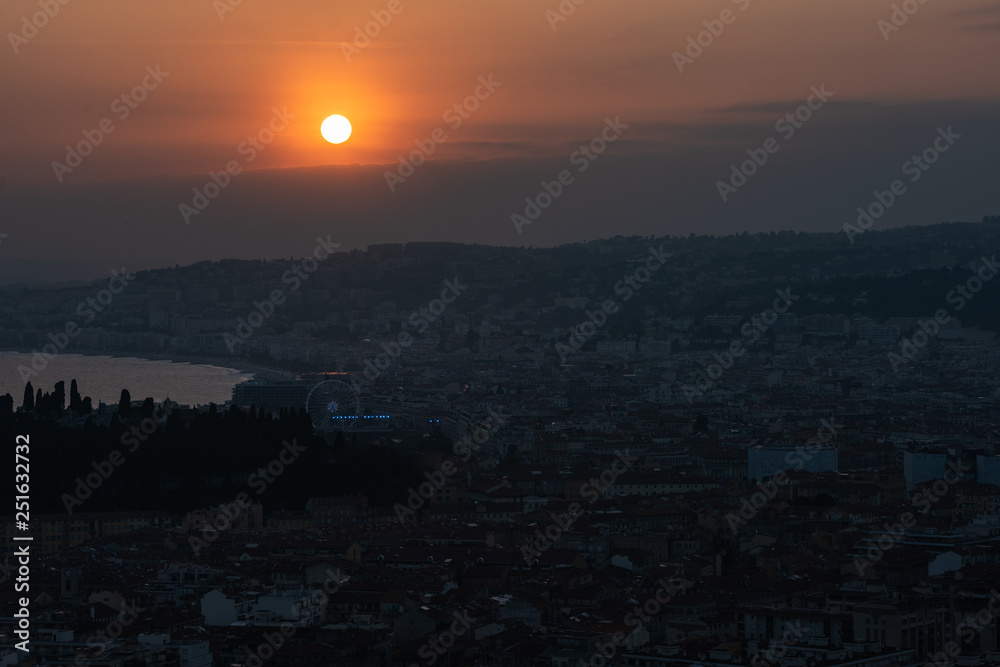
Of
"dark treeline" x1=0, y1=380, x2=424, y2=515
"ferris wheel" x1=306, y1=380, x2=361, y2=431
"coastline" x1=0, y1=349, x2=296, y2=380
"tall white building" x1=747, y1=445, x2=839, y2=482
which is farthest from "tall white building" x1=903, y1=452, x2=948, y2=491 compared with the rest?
"coastline" x1=0, y1=349, x2=296, y2=380

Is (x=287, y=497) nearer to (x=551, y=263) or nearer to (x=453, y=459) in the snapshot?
(x=453, y=459)

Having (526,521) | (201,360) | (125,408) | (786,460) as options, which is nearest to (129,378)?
(201,360)

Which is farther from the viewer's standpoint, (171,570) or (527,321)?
(527,321)

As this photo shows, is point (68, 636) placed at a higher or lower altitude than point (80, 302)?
lower

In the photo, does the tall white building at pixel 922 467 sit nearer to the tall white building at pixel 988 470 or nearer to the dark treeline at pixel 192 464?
→ the tall white building at pixel 988 470

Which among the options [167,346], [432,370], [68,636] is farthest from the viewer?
[167,346]

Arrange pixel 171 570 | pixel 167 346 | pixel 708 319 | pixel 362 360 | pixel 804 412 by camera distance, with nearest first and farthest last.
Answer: pixel 171 570 < pixel 804 412 < pixel 362 360 < pixel 708 319 < pixel 167 346

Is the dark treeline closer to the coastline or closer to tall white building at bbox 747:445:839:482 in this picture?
tall white building at bbox 747:445:839:482

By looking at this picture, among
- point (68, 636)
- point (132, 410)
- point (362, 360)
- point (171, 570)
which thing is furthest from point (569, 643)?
point (362, 360)
